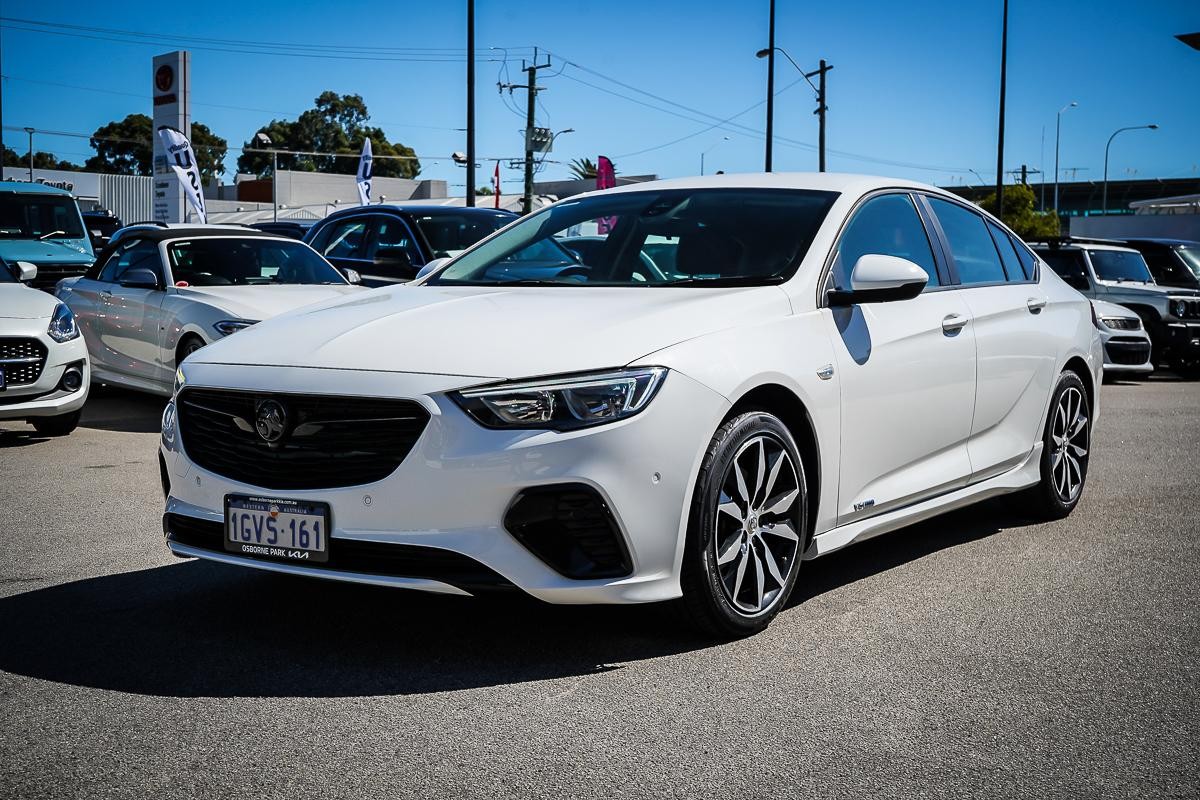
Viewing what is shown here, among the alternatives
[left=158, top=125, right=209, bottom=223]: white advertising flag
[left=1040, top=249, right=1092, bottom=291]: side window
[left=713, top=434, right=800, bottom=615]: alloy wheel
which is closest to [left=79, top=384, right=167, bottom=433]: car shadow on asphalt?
[left=713, top=434, right=800, bottom=615]: alloy wheel

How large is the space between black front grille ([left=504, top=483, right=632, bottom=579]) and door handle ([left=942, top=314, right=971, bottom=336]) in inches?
85.3

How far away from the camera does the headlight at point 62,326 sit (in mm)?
9359

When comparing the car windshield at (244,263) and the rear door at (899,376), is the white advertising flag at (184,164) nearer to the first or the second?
the car windshield at (244,263)

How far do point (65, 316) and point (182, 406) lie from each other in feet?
18.8

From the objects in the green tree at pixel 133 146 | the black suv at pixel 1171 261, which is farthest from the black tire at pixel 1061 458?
the green tree at pixel 133 146

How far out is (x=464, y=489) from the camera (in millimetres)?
3816

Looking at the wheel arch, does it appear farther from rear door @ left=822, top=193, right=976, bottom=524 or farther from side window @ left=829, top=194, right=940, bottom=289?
side window @ left=829, top=194, right=940, bottom=289

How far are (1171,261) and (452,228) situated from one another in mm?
11145

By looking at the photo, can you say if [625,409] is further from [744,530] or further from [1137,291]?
[1137,291]

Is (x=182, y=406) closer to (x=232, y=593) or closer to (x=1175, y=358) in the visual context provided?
(x=232, y=593)

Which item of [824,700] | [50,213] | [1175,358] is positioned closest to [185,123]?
[50,213]

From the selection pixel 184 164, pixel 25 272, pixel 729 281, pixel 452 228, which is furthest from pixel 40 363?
pixel 184 164

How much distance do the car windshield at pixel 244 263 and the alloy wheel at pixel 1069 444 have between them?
22.5 feet

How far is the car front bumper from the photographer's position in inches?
150
